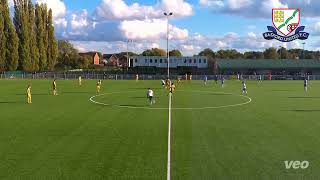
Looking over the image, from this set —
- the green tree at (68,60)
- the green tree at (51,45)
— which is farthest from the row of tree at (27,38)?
the green tree at (68,60)

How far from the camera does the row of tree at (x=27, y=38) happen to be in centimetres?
8956

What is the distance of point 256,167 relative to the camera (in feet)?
44.8

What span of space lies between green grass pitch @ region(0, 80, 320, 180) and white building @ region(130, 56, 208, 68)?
85.1 meters

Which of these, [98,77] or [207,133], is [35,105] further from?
[98,77]

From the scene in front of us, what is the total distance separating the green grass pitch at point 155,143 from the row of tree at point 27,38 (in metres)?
65.2

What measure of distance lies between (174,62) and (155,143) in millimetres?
97634

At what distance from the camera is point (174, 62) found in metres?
114

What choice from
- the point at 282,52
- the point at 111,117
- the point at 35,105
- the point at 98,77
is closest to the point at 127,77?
the point at 98,77

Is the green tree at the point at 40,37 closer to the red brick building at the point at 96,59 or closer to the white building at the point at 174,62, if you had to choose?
the white building at the point at 174,62

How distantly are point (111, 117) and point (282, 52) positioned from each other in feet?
525

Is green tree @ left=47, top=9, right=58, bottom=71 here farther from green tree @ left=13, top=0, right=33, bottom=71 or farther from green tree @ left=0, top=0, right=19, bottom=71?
green tree @ left=0, top=0, right=19, bottom=71

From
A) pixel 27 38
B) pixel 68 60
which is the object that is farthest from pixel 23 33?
pixel 68 60

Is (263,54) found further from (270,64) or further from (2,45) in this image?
(2,45)

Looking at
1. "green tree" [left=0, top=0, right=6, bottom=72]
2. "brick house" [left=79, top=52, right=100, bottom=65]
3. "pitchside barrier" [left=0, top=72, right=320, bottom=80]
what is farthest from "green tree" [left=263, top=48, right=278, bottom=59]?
"green tree" [left=0, top=0, right=6, bottom=72]
